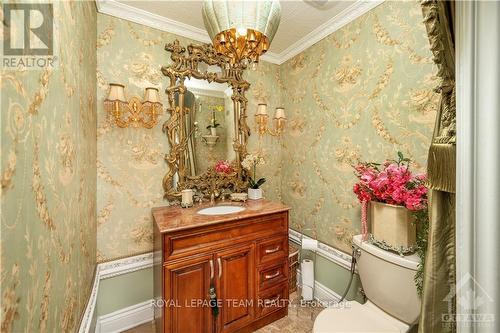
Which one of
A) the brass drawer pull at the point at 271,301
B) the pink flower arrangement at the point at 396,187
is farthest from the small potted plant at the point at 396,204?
the brass drawer pull at the point at 271,301

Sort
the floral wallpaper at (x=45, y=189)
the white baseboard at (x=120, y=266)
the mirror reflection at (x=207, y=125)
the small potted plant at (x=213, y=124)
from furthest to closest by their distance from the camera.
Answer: the small potted plant at (x=213, y=124)
the mirror reflection at (x=207, y=125)
the white baseboard at (x=120, y=266)
the floral wallpaper at (x=45, y=189)

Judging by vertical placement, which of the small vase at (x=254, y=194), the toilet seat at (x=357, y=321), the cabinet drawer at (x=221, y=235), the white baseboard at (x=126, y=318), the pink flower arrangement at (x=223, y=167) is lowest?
the white baseboard at (x=126, y=318)

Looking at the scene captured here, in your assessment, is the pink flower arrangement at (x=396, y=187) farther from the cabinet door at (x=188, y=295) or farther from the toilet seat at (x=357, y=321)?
the cabinet door at (x=188, y=295)

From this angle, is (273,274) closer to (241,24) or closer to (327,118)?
(327,118)

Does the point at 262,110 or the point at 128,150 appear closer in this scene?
the point at 128,150

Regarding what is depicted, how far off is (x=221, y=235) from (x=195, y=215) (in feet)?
0.94

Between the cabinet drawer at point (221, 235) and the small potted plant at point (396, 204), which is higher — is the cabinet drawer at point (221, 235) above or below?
below

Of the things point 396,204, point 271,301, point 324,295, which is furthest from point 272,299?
point 396,204

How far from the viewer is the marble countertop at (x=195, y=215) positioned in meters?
1.49

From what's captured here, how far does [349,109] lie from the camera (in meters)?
1.88

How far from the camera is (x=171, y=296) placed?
1.42m

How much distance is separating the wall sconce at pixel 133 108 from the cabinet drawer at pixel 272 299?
5.76ft

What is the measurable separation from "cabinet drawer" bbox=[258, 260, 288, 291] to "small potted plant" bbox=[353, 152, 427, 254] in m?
0.81

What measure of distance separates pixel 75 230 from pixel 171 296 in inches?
29.0
